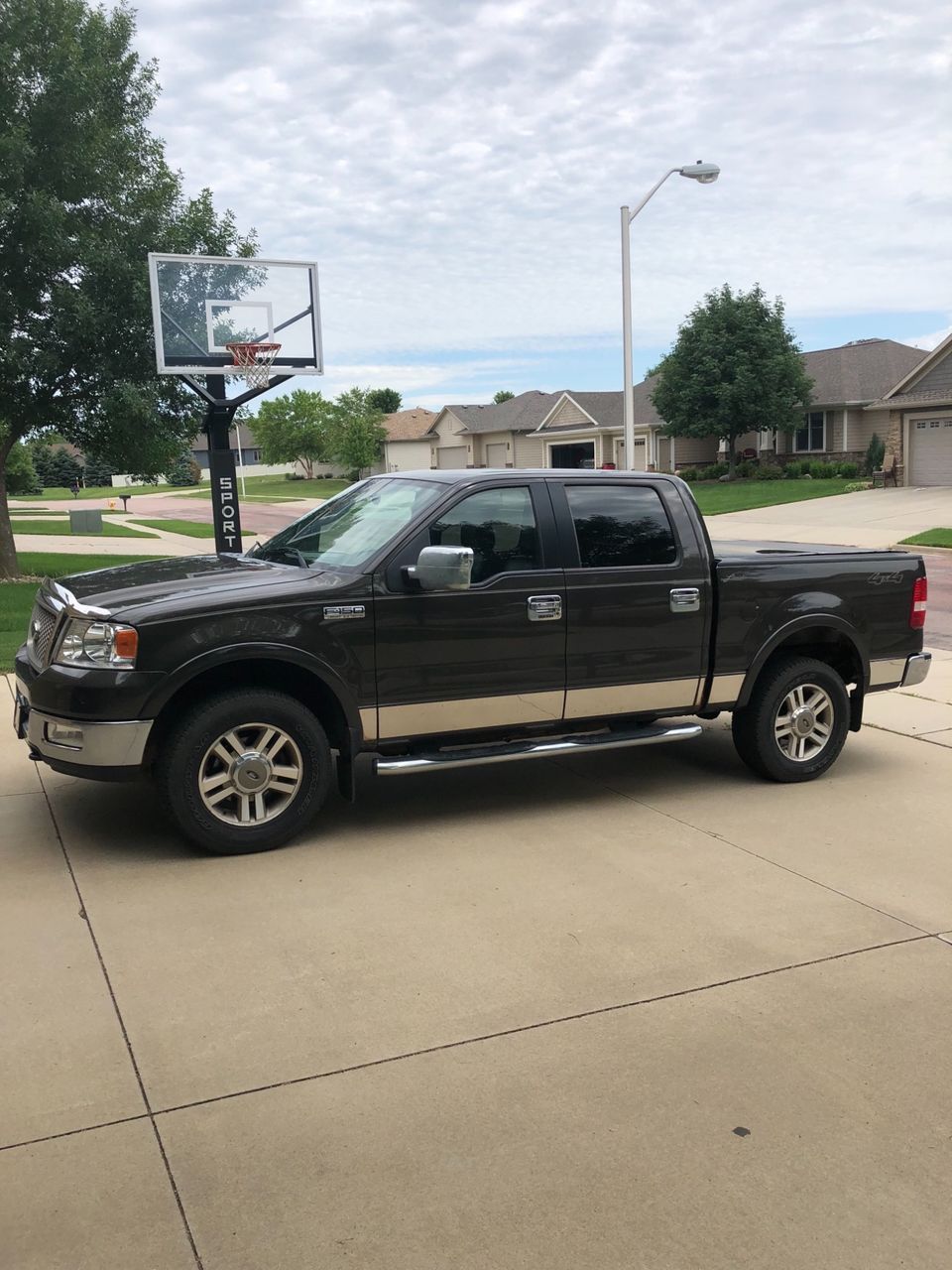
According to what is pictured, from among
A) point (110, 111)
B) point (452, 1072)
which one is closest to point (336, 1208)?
point (452, 1072)

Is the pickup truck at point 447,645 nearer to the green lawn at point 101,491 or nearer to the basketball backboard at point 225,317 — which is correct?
the basketball backboard at point 225,317

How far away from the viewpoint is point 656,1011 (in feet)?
12.9

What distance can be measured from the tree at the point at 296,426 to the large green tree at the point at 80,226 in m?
66.3

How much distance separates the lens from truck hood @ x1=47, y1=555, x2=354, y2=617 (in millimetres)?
5340

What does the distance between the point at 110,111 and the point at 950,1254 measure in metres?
19.3

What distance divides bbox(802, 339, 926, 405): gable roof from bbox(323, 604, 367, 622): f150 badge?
4389 cm

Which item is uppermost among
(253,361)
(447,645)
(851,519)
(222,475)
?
(253,361)

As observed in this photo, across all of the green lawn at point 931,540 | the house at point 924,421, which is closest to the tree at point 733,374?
the house at point 924,421

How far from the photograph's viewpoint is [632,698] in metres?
6.32

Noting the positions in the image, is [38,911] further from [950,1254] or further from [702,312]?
[702,312]

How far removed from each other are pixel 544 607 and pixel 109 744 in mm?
2299

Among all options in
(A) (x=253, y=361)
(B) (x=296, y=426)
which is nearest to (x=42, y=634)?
(A) (x=253, y=361)

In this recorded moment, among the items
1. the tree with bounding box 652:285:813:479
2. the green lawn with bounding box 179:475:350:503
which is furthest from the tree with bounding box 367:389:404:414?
the tree with bounding box 652:285:813:479

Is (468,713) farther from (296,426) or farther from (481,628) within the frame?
(296,426)
